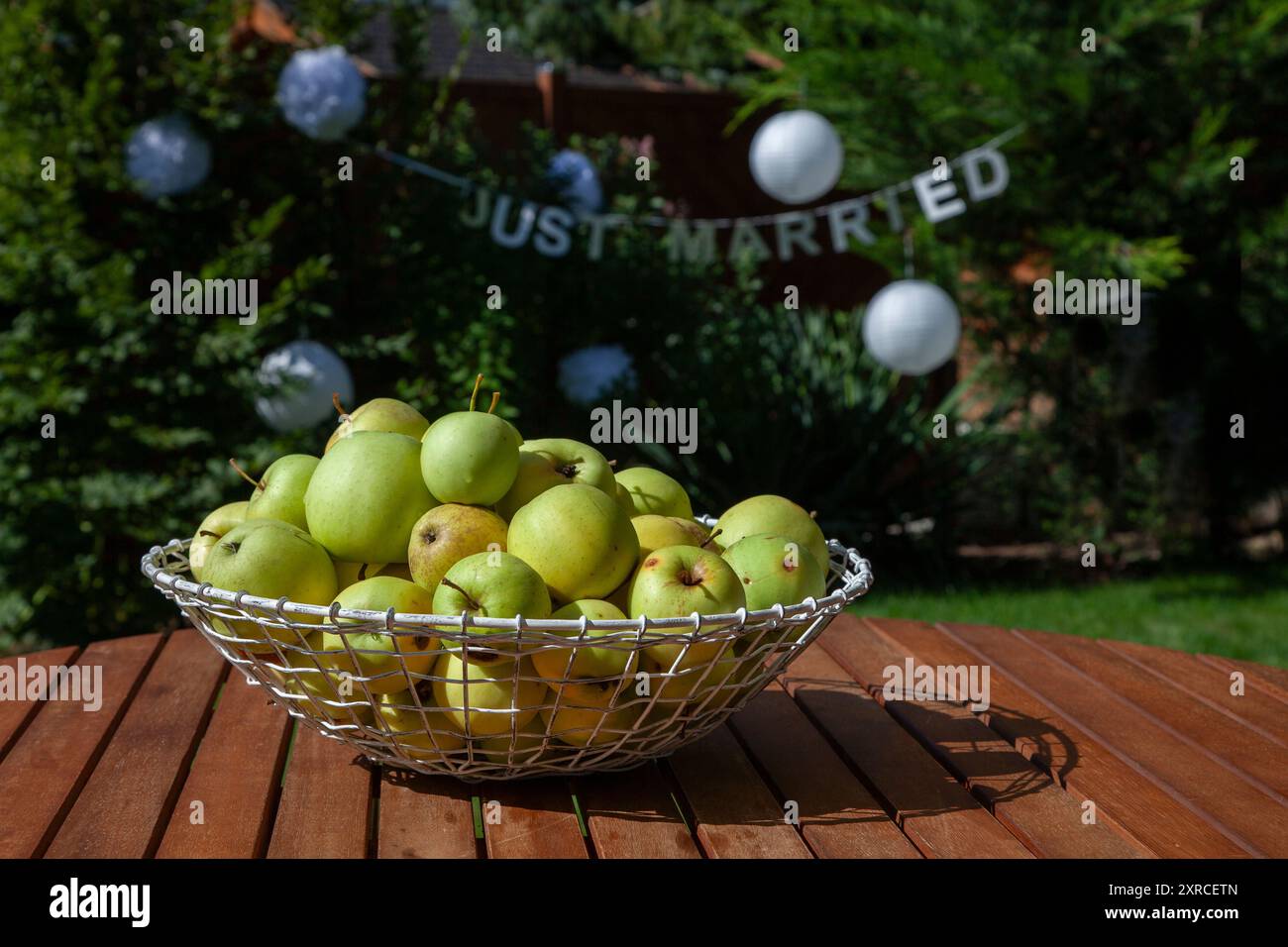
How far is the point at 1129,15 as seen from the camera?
4750 mm

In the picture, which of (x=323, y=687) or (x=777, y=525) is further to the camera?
(x=777, y=525)

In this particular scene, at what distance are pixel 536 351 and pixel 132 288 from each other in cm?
151

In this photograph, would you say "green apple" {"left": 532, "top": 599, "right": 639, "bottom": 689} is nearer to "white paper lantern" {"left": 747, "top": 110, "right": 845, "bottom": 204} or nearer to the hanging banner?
the hanging banner

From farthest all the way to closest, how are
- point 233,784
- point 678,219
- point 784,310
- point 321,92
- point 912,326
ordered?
point 784,310
point 678,219
point 912,326
point 321,92
point 233,784

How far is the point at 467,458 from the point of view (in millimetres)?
1267

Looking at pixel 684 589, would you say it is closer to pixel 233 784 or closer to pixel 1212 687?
pixel 233 784

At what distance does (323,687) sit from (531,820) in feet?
0.82

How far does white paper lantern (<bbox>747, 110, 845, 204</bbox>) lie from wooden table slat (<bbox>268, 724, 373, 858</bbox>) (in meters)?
3.63

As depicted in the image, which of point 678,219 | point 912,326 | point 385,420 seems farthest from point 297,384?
point 385,420

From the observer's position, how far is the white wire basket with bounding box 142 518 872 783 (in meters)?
1.11

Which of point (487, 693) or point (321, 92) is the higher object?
point (321, 92)

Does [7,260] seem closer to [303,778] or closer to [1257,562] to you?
[303,778]

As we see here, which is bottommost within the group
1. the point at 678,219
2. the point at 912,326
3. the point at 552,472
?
the point at 552,472
